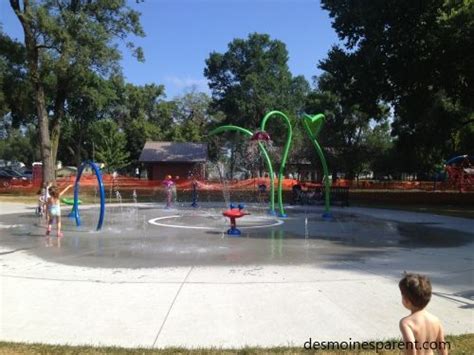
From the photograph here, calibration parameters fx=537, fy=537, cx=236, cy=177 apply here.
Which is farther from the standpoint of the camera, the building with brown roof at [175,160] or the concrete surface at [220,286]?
the building with brown roof at [175,160]

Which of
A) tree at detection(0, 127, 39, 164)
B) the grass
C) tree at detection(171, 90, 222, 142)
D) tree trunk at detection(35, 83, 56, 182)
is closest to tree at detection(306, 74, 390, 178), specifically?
tree at detection(171, 90, 222, 142)

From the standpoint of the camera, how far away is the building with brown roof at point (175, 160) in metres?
56.8

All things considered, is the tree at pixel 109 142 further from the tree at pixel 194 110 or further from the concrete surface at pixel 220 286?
the concrete surface at pixel 220 286

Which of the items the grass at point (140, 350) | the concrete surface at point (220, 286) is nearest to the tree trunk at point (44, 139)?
the concrete surface at point (220, 286)

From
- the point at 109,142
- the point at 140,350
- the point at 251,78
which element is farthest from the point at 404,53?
the point at 109,142

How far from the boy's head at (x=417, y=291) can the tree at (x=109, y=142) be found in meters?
71.1

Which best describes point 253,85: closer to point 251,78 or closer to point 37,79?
point 251,78

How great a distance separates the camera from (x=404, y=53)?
90.4 ft

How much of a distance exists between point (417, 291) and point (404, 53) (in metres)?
26.0

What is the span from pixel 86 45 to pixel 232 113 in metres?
35.3

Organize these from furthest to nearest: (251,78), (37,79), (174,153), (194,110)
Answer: (194,110), (251,78), (174,153), (37,79)

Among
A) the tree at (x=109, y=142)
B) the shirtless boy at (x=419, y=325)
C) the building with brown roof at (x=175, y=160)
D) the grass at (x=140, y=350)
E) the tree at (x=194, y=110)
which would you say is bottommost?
the grass at (x=140, y=350)

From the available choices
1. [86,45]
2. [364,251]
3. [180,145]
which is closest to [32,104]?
[86,45]

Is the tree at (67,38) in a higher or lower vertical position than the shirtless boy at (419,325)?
higher
